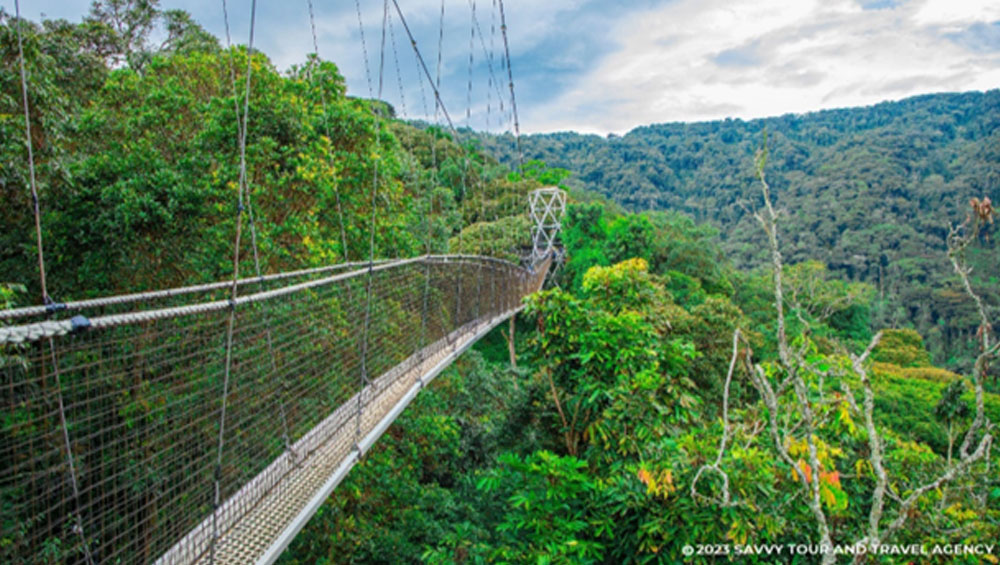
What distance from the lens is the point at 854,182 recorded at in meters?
38.4

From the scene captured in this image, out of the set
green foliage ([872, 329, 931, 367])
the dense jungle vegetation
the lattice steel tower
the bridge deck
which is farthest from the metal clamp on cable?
green foliage ([872, 329, 931, 367])

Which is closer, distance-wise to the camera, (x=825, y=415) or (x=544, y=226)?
(x=825, y=415)

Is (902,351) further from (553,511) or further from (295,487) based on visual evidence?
(295,487)

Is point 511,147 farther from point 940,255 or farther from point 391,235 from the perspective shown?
point 391,235

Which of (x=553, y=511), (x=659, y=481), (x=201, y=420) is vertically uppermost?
(x=201, y=420)

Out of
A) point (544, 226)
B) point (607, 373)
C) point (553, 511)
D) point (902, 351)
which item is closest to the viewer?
point (553, 511)

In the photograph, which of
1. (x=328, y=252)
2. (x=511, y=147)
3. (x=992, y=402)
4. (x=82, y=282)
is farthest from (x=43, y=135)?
(x=511, y=147)

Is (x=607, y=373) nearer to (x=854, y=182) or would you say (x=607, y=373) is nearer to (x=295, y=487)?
(x=295, y=487)

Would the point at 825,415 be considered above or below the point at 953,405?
above

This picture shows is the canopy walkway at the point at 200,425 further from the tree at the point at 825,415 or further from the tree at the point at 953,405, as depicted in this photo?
the tree at the point at 953,405

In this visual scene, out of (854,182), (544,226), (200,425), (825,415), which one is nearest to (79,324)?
(200,425)

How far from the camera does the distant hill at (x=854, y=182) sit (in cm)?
2817

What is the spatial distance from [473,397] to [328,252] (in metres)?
3.22

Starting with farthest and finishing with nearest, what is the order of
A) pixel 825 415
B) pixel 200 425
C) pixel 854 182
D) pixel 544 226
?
1. pixel 854 182
2. pixel 544 226
3. pixel 200 425
4. pixel 825 415
